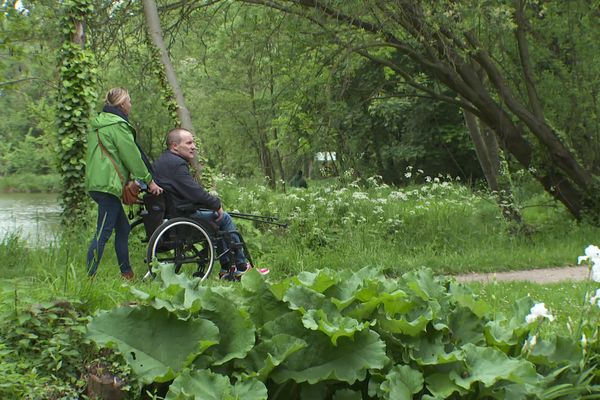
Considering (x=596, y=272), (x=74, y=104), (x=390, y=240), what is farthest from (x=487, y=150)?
(x=596, y=272)

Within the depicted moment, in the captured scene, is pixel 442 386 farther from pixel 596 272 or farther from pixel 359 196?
pixel 359 196

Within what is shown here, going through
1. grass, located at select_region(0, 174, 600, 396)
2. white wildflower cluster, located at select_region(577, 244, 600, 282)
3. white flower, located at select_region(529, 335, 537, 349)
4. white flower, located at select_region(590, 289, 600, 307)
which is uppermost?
white wildflower cluster, located at select_region(577, 244, 600, 282)

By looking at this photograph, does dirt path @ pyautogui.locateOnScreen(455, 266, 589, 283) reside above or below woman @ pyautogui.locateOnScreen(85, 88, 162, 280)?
below

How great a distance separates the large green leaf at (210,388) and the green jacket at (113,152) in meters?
4.09

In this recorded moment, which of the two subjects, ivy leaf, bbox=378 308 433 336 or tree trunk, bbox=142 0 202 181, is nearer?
ivy leaf, bbox=378 308 433 336

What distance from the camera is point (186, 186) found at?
656 centimetres

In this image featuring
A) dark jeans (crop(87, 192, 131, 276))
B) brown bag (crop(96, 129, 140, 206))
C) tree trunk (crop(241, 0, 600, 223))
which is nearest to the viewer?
dark jeans (crop(87, 192, 131, 276))

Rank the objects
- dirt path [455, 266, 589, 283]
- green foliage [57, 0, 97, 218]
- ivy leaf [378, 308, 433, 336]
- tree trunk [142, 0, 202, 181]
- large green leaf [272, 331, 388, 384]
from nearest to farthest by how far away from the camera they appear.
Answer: large green leaf [272, 331, 388, 384] → ivy leaf [378, 308, 433, 336] → dirt path [455, 266, 589, 283] → green foliage [57, 0, 97, 218] → tree trunk [142, 0, 202, 181]

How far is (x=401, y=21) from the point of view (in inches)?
367

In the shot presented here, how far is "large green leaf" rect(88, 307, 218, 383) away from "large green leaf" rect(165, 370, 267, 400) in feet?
0.40

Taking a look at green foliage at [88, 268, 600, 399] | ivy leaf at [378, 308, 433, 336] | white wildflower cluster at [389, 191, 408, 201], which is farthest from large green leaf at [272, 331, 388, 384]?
white wildflower cluster at [389, 191, 408, 201]

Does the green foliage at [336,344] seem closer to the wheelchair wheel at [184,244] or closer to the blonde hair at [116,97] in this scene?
the wheelchair wheel at [184,244]

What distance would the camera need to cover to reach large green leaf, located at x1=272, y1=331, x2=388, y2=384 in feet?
8.16

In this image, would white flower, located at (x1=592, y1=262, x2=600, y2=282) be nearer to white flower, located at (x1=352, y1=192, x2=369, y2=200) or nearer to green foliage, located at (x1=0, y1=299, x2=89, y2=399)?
green foliage, located at (x1=0, y1=299, x2=89, y2=399)
